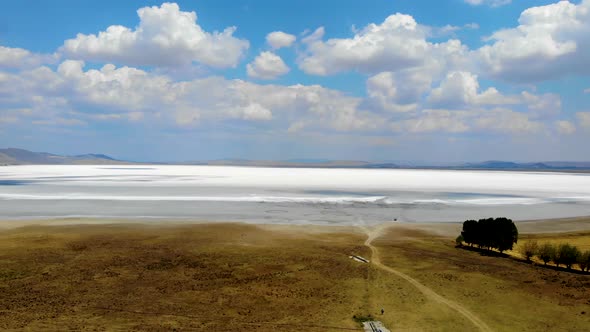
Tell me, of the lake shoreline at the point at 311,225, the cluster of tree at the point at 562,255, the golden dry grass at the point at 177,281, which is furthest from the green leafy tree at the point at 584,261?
the golden dry grass at the point at 177,281

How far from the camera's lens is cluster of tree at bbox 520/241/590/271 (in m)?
47.3

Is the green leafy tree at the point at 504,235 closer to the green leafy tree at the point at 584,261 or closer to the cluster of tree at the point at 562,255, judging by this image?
the cluster of tree at the point at 562,255

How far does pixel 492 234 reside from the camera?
57.4 m

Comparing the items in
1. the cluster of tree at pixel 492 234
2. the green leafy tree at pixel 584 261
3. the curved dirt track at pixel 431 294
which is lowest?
the curved dirt track at pixel 431 294

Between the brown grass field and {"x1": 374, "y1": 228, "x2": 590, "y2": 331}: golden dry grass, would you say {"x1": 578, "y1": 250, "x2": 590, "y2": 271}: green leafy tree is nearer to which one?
{"x1": 374, "y1": 228, "x2": 590, "y2": 331}: golden dry grass

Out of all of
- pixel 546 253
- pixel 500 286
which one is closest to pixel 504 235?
pixel 546 253

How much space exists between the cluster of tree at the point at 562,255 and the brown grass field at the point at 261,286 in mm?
2366

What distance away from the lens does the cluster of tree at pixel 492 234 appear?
5584 centimetres

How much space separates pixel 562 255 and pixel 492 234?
9.57 m

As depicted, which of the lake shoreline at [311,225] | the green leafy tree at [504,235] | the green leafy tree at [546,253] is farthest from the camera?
the lake shoreline at [311,225]

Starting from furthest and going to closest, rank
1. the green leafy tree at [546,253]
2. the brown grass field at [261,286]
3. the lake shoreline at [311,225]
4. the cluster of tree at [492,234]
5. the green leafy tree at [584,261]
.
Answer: the lake shoreline at [311,225] < the cluster of tree at [492,234] < the green leafy tree at [546,253] < the green leafy tree at [584,261] < the brown grass field at [261,286]

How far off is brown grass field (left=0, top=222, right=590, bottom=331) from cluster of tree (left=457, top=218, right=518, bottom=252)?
3.51m

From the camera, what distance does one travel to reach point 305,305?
35.9m

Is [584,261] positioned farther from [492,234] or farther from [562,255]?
[492,234]
